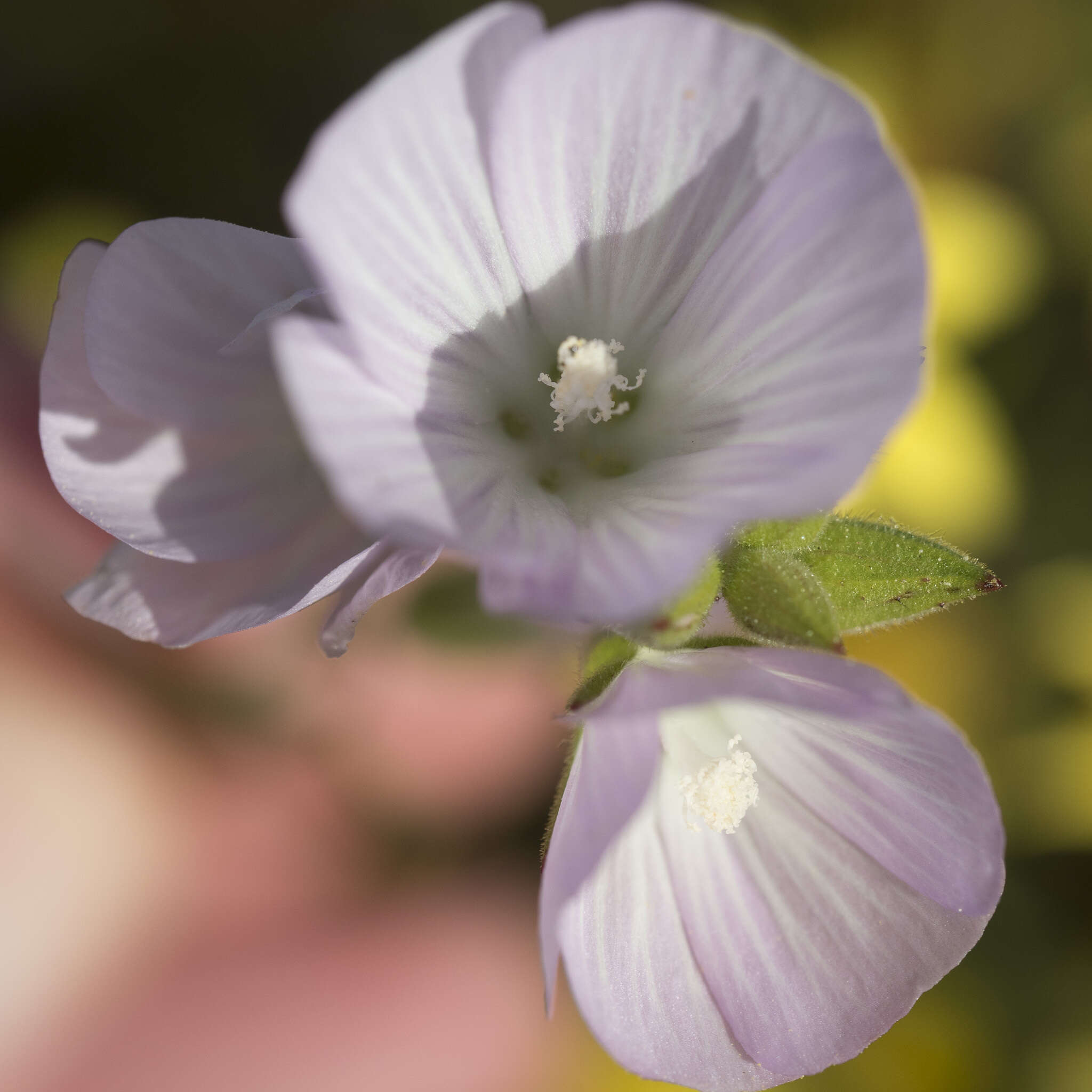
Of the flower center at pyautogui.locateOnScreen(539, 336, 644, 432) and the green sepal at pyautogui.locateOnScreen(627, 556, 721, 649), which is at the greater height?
the flower center at pyautogui.locateOnScreen(539, 336, 644, 432)

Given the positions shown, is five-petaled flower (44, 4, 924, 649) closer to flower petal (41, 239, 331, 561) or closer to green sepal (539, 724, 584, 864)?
flower petal (41, 239, 331, 561)

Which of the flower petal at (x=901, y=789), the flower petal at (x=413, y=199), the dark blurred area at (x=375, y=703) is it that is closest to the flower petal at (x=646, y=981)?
the flower petal at (x=901, y=789)

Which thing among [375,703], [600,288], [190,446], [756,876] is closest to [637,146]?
[600,288]

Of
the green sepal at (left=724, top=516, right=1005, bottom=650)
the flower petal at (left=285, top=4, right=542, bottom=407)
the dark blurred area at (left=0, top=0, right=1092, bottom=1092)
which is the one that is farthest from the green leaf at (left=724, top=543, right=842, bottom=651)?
the dark blurred area at (left=0, top=0, right=1092, bottom=1092)

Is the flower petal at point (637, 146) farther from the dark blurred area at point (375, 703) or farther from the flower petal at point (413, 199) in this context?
the dark blurred area at point (375, 703)

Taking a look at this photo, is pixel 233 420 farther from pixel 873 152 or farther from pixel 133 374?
pixel 873 152

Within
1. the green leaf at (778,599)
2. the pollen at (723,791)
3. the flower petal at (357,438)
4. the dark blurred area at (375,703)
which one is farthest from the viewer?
the dark blurred area at (375,703)

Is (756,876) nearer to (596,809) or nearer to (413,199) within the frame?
(596,809)
